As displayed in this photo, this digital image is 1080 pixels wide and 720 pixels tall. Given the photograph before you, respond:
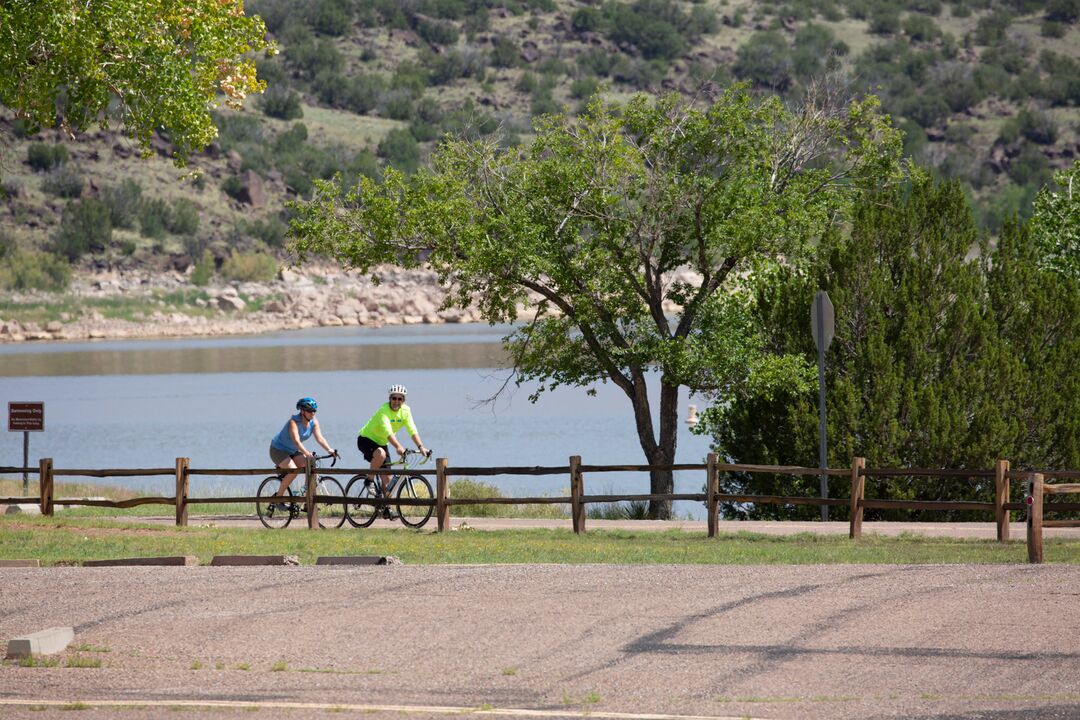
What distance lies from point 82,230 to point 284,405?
5330cm

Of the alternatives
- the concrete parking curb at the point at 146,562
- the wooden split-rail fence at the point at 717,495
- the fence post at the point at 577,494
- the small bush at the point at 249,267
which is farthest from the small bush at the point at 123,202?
the concrete parking curb at the point at 146,562

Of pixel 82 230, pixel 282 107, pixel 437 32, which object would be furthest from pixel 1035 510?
pixel 437 32

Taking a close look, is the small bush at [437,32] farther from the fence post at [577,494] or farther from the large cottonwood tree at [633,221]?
the fence post at [577,494]

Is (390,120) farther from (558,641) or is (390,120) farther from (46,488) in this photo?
(558,641)

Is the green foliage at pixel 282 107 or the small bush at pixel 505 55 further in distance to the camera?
the small bush at pixel 505 55

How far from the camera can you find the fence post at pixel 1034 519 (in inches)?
620

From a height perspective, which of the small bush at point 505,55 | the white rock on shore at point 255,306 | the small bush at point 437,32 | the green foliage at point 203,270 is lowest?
the white rock on shore at point 255,306

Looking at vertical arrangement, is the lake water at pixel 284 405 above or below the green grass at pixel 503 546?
above

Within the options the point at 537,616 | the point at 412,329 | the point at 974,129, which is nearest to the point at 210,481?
the point at 537,616

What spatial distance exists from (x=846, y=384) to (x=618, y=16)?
A: 591ft

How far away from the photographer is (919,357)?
24.9 m

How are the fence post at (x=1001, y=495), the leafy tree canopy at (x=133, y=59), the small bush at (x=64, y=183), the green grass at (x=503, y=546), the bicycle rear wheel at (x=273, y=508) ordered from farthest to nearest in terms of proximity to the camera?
the small bush at (x=64, y=183)
the bicycle rear wheel at (x=273, y=508)
the leafy tree canopy at (x=133, y=59)
the fence post at (x=1001, y=495)
the green grass at (x=503, y=546)

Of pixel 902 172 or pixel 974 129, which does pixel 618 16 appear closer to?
pixel 974 129

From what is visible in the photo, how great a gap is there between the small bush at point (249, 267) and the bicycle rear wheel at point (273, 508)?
102 m
